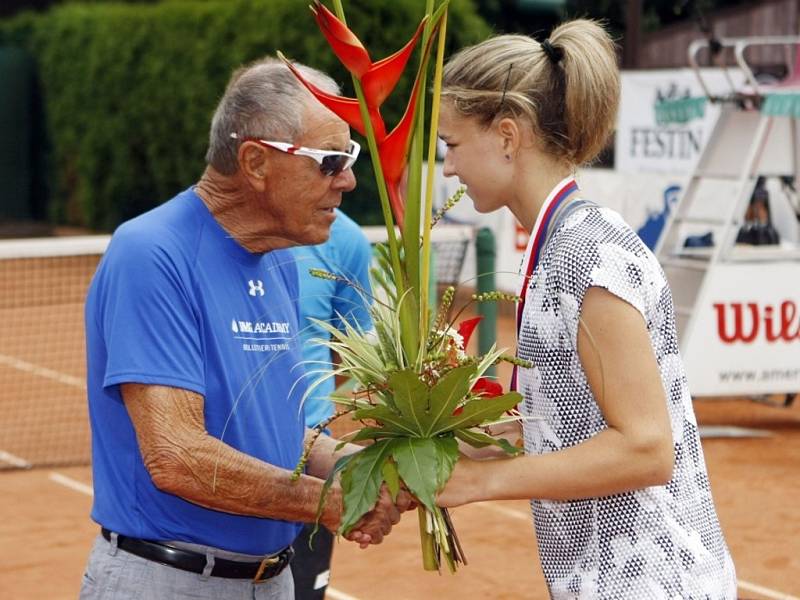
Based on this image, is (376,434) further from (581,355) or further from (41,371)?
(41,371)

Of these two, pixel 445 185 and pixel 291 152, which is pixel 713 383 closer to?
pixel 445 185

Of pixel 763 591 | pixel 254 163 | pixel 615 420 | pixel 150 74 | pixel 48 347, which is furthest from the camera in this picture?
pixel 150 74

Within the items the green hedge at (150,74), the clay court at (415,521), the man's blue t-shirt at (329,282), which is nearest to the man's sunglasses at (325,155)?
the man's blue t-shirt at (329,282)

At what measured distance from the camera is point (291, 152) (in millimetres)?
3213

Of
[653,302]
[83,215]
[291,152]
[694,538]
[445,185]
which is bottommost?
[83,215]

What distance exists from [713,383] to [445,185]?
226 inches

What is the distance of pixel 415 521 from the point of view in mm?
8297

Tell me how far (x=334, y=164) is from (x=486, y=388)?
2.34 ft

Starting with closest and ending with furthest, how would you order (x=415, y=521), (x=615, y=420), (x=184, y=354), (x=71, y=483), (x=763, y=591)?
(x=615, y=420)
(x=184, y=354)
(x=763, y=591)
(x=415, y=521)
(x=71, y=483)

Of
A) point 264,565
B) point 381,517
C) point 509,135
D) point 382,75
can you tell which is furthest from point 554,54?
point 264,565

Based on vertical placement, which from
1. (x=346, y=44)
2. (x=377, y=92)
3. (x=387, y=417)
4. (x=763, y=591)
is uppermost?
(x=346, y=44)

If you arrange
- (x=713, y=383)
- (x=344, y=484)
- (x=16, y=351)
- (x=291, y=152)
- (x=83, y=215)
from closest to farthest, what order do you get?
1. (x=344, y=484)
2. (x=291, y=152)
3. (x=713, y=383)
4. (x=16, y=351)
5. (x=83, y=215)

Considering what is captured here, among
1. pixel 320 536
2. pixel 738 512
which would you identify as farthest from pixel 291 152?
pixel 738 512

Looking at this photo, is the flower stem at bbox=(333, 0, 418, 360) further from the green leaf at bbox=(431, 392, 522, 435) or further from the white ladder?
the white ladder
